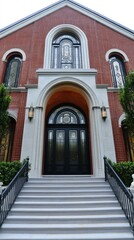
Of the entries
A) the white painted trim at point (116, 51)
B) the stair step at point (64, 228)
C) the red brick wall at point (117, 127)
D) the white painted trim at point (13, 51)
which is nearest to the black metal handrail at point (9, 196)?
the stair step at point (64, 228)

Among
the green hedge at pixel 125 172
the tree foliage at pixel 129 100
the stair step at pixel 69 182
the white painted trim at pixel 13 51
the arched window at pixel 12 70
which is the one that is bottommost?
the stair step at pixel 69 182

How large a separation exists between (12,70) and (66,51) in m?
3.87

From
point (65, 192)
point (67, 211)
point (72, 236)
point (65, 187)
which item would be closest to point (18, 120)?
point (65, 187)

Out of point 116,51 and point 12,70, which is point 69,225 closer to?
point 12,70

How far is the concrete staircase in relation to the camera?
378cm

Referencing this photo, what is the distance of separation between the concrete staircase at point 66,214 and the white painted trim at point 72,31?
24.6 feet

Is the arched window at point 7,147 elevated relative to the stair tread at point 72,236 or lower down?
elevated

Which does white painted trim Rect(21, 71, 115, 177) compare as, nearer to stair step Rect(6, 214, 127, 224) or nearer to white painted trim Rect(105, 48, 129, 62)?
stair step Rect(6, 214, 127, 224)

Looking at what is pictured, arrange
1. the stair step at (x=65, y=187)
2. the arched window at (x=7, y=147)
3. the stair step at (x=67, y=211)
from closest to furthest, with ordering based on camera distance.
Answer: the stair step at (x=67, y=211), the stair step at (x=65, y=187), the arched window at (x=7, y=147)

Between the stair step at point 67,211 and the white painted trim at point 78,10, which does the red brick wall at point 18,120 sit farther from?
the white painted trim at point 78,10

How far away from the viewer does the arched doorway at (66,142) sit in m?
8.70

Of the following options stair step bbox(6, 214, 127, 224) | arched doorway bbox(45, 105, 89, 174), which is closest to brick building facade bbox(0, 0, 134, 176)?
arched doorway bbox(45, 105, 89, 174)

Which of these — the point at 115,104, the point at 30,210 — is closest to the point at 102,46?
the point at 115,104

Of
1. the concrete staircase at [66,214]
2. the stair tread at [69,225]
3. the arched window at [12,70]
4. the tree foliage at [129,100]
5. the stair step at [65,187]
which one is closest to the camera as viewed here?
the concrete staircase at [66,214]
